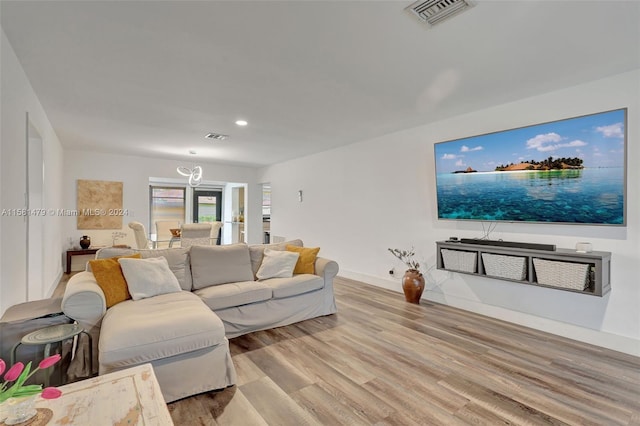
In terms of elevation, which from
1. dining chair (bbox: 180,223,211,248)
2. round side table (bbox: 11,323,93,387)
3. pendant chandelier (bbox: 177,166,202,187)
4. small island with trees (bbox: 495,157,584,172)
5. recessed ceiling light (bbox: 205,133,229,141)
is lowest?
round side table (bbox: 11,323,93,387)

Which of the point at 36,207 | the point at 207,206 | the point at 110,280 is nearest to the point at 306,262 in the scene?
→ the point at 110,280

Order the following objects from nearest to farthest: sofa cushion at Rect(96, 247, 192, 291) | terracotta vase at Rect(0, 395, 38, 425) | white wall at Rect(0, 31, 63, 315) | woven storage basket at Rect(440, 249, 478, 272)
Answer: terracotta vase at Rect(0, 395, 38, 425) < white wall at Rect(0, 31, 63, 315) < sofa cushion at Rect(96, 247, 192, 291) < woven storage basket at Rect(440, 249, 478, 272)

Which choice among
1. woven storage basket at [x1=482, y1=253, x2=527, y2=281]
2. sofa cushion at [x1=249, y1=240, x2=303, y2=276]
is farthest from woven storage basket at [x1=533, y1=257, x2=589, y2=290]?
sofa cushion at [x1=249, y1=240, x2=303, y2=276]

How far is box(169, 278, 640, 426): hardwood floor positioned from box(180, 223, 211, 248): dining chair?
108 inches

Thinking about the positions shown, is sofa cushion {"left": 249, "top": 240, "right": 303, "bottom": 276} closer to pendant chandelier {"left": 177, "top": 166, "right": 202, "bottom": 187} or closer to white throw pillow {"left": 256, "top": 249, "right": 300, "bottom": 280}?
white throw pillow {"left": 256, "top": 249, "right": 300, "bottom": 280}

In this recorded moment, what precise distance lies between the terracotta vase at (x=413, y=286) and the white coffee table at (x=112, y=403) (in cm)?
340

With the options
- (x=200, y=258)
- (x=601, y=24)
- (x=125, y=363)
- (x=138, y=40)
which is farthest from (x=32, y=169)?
(x=601, y=24)

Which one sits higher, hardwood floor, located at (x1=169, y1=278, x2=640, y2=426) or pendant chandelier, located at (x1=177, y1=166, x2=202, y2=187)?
pendant chandelier, located at (x1=177, y1=166, x2=202, y2=187)

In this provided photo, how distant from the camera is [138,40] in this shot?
2.30 meters

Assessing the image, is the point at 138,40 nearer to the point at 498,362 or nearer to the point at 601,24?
the point at 601,24

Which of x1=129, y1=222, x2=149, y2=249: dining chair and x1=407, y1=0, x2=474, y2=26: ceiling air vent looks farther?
x1=129, y1=222, x2=149, y2=249: dining chair

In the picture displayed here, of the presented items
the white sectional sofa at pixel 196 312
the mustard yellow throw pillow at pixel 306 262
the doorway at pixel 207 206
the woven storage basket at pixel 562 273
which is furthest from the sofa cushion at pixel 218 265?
the doorway at pixel 207 206

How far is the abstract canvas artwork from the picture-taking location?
20.6 feet

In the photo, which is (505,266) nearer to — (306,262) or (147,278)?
(306,262)
